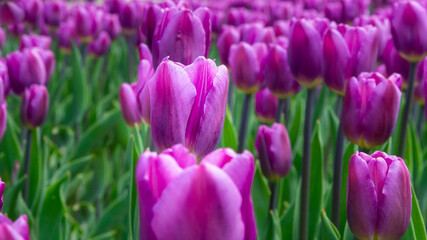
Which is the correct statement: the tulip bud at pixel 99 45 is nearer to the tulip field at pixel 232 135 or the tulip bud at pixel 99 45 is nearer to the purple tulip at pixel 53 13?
the tulip field at pixel 232 135

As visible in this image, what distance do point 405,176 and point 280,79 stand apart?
28.5 inches

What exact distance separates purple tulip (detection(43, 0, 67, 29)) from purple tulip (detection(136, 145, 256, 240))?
9.28ft

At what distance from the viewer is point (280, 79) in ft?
4.79

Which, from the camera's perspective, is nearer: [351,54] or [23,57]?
[351,54]

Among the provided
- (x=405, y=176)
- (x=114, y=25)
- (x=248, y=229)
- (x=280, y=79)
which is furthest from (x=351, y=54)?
(x=114, y=25)

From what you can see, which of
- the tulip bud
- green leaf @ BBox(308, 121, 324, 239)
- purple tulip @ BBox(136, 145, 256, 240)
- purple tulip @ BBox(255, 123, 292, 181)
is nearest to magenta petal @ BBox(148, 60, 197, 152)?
purple tulip @ BBox(136, 145, 256, 240)

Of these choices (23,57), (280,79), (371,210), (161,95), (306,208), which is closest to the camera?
(161,95)

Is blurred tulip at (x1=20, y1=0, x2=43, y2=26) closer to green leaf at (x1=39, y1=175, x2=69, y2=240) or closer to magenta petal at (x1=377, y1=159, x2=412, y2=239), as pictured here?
green leaf at (x1=39, y1=175, x2=69, y2=240)

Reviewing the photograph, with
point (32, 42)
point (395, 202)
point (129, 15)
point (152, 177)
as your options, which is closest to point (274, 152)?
point (395, 202)

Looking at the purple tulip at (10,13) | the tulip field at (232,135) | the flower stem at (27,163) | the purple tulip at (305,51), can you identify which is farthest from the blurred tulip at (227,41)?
the purple tulip at (10,13)

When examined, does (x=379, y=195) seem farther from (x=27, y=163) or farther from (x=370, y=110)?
(x=27, y=163)

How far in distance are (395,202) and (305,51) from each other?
22.9 inches

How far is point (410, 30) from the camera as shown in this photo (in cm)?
132

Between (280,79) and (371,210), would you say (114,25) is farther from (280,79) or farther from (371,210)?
(371,210)
